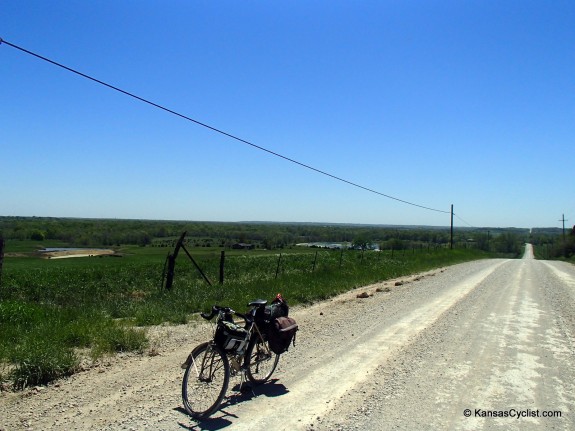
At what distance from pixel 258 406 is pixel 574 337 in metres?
6.94

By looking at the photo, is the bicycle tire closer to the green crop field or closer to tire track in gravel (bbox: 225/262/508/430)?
tire track in gravel (bbox: 225/262/508/430)

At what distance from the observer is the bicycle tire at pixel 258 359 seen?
18.5ft

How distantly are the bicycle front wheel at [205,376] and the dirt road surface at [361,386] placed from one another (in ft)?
0.63

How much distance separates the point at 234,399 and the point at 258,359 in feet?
1.90

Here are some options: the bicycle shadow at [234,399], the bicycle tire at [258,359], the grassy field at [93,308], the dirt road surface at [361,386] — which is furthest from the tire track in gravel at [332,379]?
the grassy field at [93,308]

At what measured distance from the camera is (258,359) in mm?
5793

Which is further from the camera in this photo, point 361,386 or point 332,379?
point 332,379

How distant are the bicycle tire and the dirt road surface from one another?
0.14 metres

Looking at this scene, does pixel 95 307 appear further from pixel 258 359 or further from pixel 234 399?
pixel 234 399

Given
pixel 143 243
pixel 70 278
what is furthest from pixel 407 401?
pixel 143 243

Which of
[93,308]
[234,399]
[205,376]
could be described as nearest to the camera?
[205,376]

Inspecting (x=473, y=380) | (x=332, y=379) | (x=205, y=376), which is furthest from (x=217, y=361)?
(x=473, y=380)

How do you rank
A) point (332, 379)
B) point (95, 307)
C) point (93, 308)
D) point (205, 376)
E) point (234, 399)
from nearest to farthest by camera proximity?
point (205, 376) < point (234, 399) < point (332, 379) < point (93, 308) < point (95, 307)

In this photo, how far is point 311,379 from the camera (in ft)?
20.0
